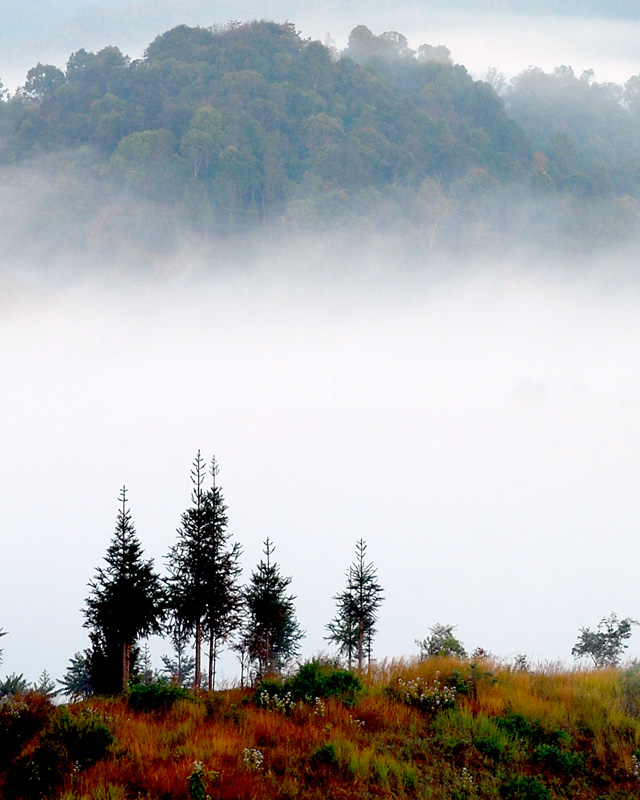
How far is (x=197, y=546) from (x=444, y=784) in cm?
1584

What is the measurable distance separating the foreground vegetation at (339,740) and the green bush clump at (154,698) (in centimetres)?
3

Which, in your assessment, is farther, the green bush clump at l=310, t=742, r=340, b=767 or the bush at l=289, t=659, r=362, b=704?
the bush at l=289, t=659, r=362, b=704

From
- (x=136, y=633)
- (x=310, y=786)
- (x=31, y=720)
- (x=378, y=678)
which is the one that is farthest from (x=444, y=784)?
(x=136, y=633)

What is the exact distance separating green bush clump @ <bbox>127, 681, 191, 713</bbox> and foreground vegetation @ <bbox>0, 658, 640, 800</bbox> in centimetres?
3

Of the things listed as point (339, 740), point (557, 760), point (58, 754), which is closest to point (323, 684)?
point (339, 740)

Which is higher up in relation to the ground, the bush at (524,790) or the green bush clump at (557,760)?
the green bush clump at (557,760)

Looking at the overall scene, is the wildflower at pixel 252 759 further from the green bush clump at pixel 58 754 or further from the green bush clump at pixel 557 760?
the green bush clump at pixel 557 760

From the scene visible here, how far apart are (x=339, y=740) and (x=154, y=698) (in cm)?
413

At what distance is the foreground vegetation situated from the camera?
11711mm

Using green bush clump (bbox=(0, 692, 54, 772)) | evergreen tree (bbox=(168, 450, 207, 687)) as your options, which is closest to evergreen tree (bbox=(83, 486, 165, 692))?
evergreen tree (bbox=(168, 450, 207, 687))

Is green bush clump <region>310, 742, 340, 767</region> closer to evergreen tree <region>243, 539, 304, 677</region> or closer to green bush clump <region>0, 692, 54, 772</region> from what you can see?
green bush clump <region>0, 692, 54, 772</region>

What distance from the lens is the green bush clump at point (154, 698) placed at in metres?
15.3

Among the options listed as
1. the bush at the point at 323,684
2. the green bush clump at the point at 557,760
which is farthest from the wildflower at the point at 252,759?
the green bush clump at the point at 557,760

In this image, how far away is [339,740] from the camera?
13039 millimetres
